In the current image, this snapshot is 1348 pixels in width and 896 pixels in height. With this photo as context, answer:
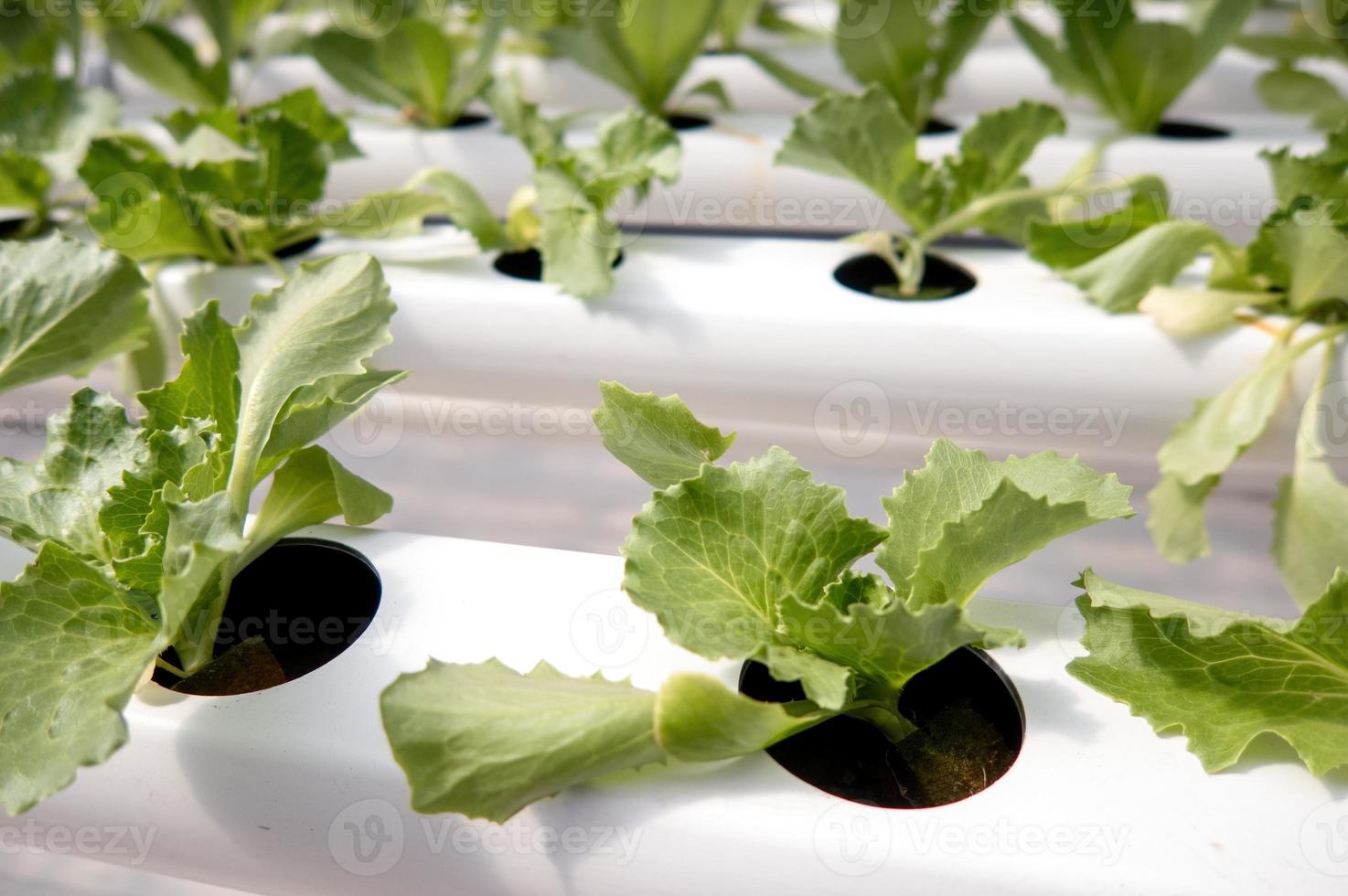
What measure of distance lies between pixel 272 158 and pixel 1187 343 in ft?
1.99

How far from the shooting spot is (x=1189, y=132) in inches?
38.3

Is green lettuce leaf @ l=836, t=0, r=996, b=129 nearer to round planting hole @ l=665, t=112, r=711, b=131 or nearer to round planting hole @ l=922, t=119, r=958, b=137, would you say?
round planting hole @ l=922, t=119, r=958, b=137

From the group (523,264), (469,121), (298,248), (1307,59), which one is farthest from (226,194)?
(1307,59)

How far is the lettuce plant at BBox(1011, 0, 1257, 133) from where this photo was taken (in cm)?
88

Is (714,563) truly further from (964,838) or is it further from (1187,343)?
(1187,343)

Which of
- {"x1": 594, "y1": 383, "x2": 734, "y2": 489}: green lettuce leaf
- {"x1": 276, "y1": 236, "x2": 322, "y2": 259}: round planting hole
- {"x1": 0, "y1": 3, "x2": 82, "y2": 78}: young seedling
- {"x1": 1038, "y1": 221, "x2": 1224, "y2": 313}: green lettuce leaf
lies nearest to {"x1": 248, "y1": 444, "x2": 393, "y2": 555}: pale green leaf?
{"x1": 594, "y1": 383, "x2": 734, "y2": 489}: green lettuce leaf

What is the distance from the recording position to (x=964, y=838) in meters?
0.36

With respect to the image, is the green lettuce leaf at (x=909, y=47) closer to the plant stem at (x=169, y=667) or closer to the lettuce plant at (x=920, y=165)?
the lettuce plant at (x=920, y=165)

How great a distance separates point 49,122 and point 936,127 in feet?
2.60

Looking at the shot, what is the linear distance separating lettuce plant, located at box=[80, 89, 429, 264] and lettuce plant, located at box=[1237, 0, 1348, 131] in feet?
2.61

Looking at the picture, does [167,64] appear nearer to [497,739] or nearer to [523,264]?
[523,264]

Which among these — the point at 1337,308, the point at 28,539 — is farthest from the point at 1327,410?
the point at 28,539

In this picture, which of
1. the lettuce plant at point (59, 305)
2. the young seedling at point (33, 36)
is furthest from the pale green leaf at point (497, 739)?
the young seedling at point (33, 36)

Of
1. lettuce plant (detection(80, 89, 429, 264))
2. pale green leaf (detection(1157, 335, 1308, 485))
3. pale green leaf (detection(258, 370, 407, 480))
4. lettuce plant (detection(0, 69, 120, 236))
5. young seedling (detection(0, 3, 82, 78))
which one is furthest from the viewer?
young seedling (detection(0, 3, 82, 78))
